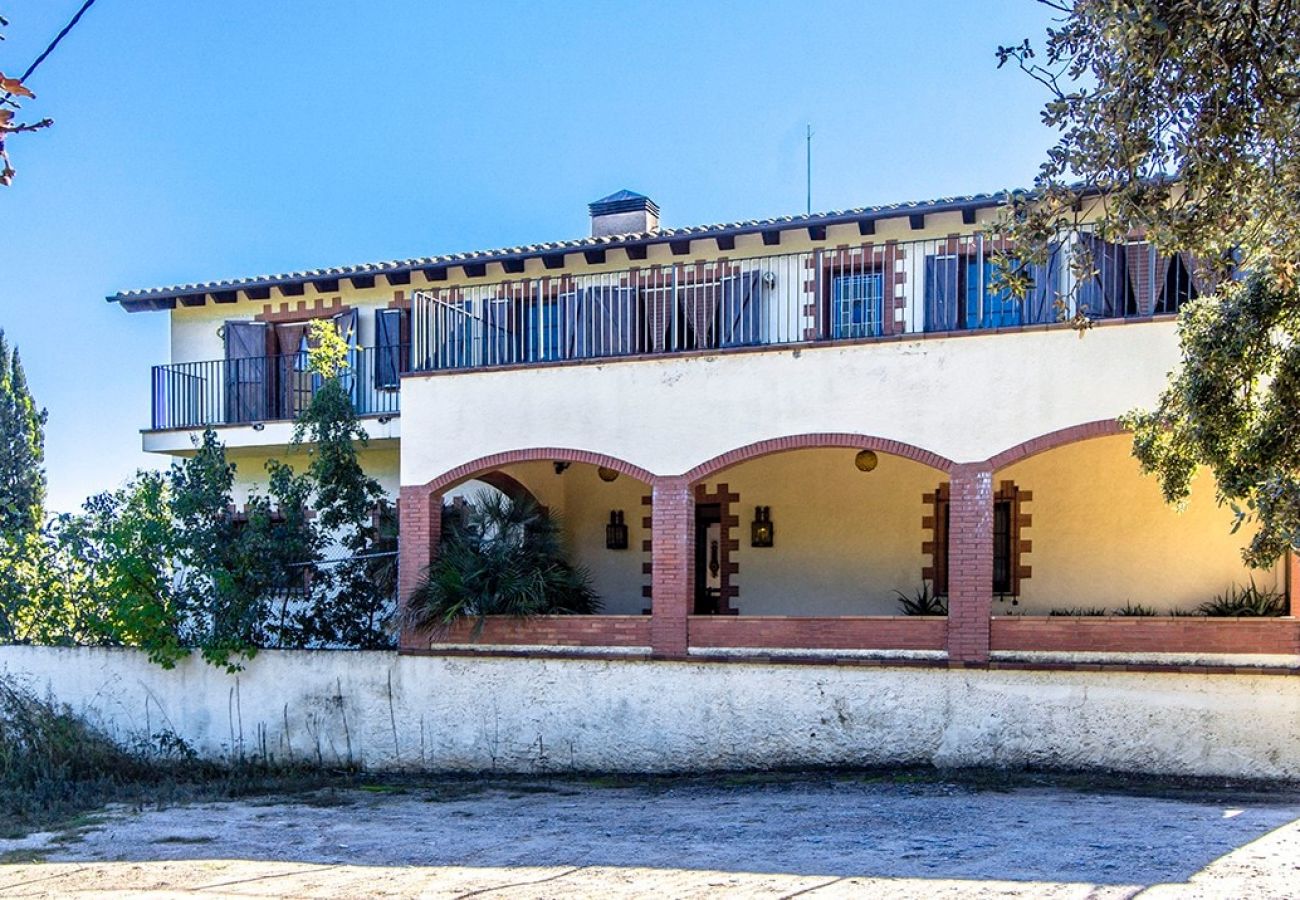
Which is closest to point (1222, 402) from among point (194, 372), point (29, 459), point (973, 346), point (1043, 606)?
point (973, 346)

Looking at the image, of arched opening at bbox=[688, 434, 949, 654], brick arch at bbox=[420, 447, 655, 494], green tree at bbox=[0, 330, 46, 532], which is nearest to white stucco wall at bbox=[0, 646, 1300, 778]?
brick arch at bbox=[420, 447, 655, 494]

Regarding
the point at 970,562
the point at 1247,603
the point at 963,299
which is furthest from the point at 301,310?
the point at 1247,603

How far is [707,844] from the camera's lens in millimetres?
10555

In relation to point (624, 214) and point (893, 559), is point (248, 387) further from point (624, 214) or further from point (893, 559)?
point (893, 559)

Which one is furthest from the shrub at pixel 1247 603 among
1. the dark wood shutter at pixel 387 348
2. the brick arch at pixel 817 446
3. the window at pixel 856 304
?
the dark wood shutter at pixel 387 348

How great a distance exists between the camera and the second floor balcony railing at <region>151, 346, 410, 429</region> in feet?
64.4

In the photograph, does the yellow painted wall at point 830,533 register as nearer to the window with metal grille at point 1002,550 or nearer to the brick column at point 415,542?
the window with metal grille at point 1002,550

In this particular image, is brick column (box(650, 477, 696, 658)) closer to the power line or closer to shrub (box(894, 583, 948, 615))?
shrub (box(894, 583, 948, 615))

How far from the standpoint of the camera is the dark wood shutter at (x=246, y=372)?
2031 cm

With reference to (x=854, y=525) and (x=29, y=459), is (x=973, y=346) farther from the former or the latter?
(x=29, y=459)

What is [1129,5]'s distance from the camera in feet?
23.5

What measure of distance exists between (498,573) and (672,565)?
2153 mm

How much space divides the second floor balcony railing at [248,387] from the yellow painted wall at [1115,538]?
9177 millimetres

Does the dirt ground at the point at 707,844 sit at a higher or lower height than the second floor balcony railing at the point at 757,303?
lower
